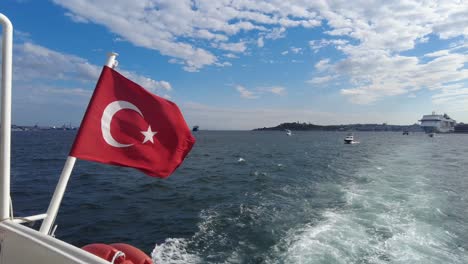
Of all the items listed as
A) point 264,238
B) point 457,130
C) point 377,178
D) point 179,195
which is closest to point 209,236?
point 264,238

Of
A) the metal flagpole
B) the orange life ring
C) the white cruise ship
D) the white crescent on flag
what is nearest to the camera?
the metal flagpole

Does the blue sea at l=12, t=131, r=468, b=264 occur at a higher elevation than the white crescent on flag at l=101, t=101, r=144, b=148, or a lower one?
lower

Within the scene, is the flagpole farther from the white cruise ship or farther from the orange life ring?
the white cruise ship

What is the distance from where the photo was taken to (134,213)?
1435 cm

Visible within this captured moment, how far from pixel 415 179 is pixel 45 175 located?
→ 101 ft

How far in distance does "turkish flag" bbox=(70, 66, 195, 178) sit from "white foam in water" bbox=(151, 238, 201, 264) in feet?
20.0

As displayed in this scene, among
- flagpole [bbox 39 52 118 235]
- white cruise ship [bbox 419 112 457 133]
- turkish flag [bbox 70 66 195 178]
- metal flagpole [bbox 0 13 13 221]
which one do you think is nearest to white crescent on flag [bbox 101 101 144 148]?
turkish flag [bbox 70 66 195 178]

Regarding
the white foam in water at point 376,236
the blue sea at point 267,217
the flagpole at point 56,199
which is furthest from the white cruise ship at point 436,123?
the flagpole at point 56,199

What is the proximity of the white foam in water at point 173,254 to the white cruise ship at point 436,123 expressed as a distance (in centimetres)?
20209

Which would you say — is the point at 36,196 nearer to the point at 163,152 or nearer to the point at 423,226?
the point at 163,152

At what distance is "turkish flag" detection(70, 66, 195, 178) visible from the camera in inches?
140

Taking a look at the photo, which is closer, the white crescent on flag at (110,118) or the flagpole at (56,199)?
the flagpole at (56,199)

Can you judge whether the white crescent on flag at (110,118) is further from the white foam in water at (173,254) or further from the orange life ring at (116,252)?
the white foam in water at (173,254)

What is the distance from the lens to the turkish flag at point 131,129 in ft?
11.6
